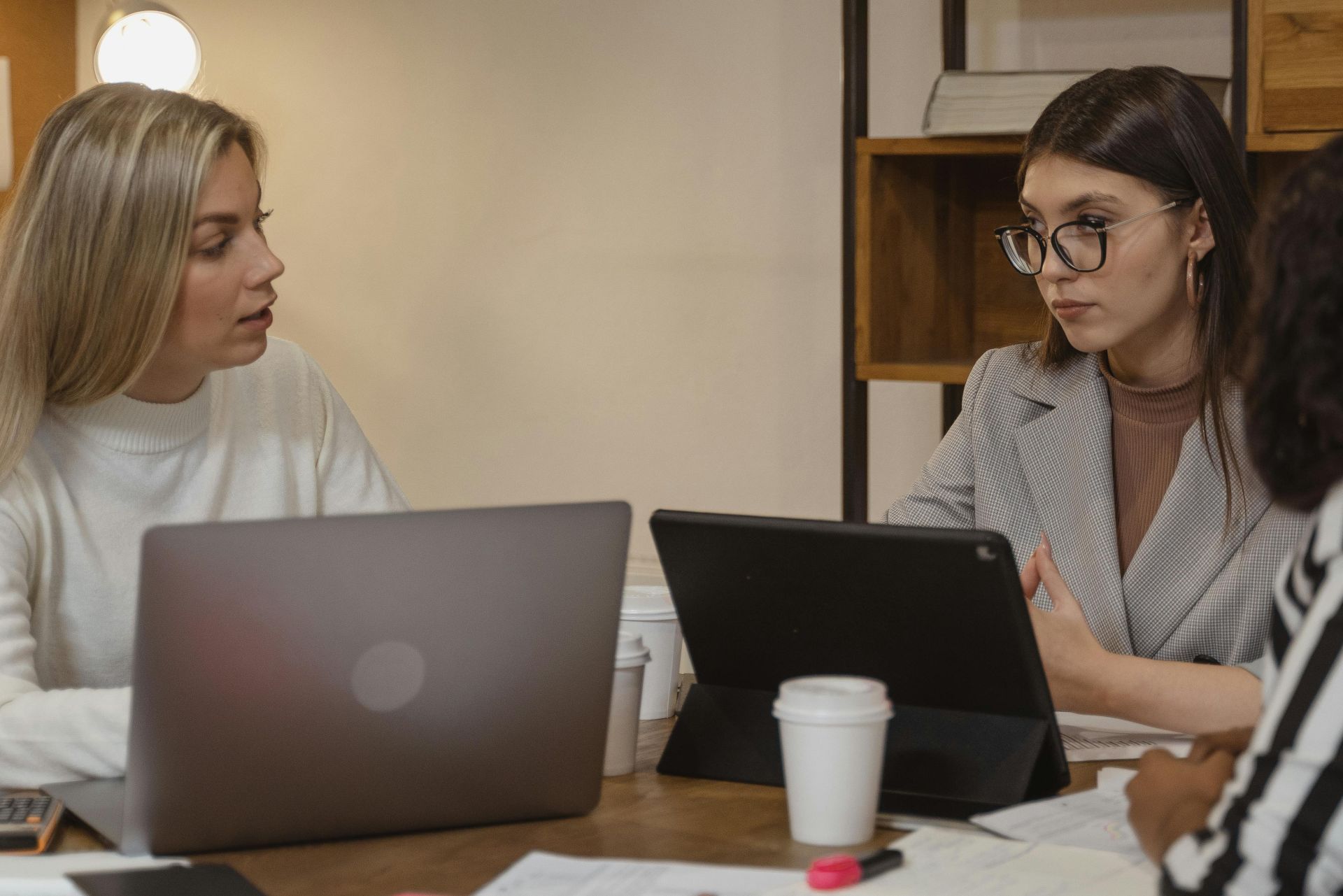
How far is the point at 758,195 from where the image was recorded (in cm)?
304

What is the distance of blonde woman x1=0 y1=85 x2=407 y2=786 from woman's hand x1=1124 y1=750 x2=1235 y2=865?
0.97m

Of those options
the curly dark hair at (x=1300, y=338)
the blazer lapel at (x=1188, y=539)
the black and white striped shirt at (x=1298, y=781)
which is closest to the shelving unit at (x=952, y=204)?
the blazer lapel at (x=1188, y=539)

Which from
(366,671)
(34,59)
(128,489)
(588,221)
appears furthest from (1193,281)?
(34,59)

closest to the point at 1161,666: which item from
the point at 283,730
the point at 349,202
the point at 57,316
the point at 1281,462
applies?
the point at 1281,462

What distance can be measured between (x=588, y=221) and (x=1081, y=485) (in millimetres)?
1750

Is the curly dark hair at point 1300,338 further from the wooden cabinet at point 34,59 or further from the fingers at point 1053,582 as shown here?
the wooden cabinet at point 34,59

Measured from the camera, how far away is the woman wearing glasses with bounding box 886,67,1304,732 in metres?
1.55

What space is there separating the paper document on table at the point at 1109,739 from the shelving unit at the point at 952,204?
112cm

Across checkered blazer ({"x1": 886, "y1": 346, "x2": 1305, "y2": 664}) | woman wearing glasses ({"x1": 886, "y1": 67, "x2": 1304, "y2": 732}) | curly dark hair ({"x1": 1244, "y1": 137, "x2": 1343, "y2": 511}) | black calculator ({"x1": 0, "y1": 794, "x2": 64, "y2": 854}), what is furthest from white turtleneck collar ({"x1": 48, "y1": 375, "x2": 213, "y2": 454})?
curly dark hair ({"x1": 1244, "y1": 137, "x2": 1343, "y2": 511})

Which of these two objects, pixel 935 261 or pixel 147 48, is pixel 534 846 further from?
pixel 147 48

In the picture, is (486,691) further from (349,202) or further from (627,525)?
(349,202)

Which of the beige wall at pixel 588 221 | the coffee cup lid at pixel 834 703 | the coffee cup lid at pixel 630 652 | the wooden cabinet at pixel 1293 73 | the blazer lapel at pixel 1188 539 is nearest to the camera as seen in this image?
the coffee cup lid at pixel 834 703

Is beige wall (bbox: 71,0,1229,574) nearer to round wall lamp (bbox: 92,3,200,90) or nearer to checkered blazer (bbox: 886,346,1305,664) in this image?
round wall lamp (bbox: 92,3,200,90)

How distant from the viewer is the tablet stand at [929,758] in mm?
1086
